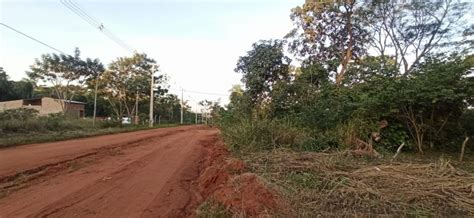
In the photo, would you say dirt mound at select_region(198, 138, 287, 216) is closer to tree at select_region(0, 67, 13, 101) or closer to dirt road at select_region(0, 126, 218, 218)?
dirt road at select_region(0, 126, 218, 218)

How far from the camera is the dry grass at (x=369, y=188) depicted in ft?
15.2

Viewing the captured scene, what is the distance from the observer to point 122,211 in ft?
17.1

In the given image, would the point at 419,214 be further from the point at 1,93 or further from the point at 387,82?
the point at 1,93

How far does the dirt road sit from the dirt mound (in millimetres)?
350

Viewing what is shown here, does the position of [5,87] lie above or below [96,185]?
above

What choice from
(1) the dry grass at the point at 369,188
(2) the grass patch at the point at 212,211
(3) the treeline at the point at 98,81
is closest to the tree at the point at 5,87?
(3) the treeline at the point at 98,81

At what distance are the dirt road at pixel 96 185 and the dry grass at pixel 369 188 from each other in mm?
1623

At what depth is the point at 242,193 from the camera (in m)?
5.46

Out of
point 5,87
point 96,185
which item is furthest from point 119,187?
point 5,87

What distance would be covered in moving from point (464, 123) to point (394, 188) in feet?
35.1

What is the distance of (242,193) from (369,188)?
176 centimetres

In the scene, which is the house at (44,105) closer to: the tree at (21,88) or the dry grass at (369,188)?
the tree at (21,88)

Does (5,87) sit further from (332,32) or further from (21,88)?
(332,32)

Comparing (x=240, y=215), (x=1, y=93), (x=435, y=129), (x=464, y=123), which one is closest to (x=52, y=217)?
(x=240, y=215)
